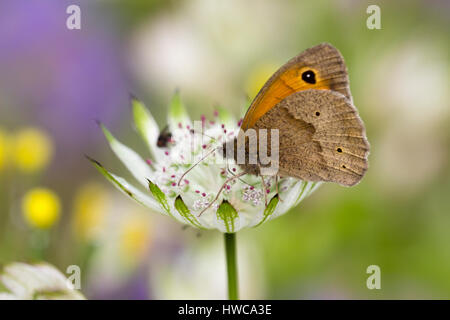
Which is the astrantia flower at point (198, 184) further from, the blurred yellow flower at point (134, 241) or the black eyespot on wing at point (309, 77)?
the blurred yellow flower at point (134, 241)

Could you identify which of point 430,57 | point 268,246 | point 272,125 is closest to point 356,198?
point 268,246

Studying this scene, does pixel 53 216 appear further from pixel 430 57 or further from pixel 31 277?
pixel 430 57

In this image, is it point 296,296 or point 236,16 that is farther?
point 236,16

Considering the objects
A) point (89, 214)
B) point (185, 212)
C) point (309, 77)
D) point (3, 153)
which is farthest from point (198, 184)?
point (3, 153)

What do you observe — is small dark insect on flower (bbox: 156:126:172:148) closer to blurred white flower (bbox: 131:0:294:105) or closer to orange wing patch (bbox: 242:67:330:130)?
orange wing patch (bbox: 242:67:330:130)

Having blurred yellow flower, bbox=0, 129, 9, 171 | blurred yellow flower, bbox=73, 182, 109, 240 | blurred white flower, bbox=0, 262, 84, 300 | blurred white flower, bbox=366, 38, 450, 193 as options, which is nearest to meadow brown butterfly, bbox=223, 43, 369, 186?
blurred white flower, bbox=0, 262, 84, 300

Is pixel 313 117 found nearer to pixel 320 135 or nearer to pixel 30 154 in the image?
pixel 320 135
